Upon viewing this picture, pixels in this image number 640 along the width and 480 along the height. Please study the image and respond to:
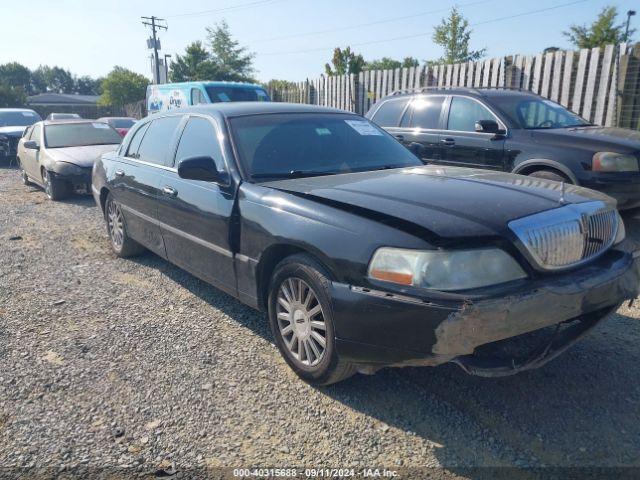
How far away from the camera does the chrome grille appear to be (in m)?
2.54

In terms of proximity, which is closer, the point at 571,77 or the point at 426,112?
the point at 426,112

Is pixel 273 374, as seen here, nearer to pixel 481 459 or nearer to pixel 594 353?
pixel 481 459

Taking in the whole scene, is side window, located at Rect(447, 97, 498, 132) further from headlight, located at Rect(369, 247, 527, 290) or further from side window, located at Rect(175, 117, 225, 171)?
headlight, located at Rect(369, 247, 527, 290)

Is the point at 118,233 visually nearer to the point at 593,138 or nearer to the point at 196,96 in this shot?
the point at 593,138

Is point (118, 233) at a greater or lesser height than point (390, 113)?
lesser

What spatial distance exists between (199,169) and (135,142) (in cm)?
222

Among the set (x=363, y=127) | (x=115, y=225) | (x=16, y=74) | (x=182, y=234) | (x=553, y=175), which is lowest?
(x=115, y=225)

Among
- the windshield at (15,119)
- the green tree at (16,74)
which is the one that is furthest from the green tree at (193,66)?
the green tree at (16,74)

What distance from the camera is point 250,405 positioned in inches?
114

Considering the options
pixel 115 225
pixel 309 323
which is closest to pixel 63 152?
pixel 115 225

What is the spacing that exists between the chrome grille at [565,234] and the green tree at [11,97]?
47852 millimetres

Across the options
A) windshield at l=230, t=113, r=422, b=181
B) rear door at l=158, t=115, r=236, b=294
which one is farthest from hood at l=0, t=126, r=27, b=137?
windshield at l=230, t=113, r=422, b=181

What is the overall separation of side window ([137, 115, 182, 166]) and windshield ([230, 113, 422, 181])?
0.94m

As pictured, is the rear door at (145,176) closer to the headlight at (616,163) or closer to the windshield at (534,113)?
the windshield at (534,113)
